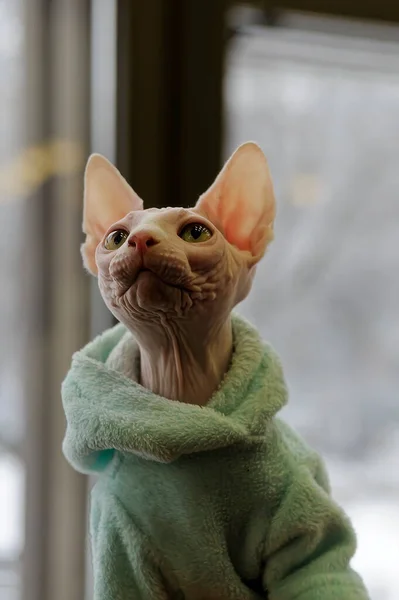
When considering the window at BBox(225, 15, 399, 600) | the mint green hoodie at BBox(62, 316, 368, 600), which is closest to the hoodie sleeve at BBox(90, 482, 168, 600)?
the mint green hoodie at BBox(62, 316, 368, 600)

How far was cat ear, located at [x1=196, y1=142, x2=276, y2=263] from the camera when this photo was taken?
55 centimetres

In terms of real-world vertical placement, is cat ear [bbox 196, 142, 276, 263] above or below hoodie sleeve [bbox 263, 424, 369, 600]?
above

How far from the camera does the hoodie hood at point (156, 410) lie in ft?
1.61

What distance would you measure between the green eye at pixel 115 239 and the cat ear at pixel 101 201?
0.17 feet

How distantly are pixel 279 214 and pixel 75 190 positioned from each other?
277 mm

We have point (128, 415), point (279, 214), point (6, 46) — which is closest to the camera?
point (128, 415)

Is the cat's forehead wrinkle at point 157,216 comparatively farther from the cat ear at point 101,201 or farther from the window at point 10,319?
the window at point 10,319

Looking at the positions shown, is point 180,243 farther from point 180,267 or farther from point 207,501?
point 207,501

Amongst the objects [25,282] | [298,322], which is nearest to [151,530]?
[25,282]

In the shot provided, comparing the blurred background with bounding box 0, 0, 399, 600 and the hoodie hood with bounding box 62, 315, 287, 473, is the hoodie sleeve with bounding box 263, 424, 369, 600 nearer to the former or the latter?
the hoodie hood with bounding box 62, 315, 287, 473

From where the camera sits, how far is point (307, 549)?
1.75 ft

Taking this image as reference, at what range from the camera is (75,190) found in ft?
2.91

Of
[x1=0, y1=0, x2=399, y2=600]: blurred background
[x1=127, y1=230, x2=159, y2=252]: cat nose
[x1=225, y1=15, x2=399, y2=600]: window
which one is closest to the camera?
[x1=127, y1=230, x2=159, y2=252]: cat nose

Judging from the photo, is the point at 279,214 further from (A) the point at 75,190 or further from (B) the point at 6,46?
(B) the point at 6,46
